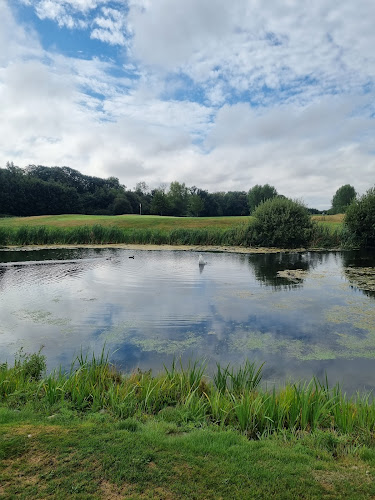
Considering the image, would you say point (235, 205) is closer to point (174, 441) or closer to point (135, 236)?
point (135, 236)

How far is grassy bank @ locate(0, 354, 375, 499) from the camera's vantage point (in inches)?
129

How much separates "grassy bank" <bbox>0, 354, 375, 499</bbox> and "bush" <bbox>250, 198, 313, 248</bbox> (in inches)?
1089

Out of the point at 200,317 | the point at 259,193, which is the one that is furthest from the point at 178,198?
the point at 200,317

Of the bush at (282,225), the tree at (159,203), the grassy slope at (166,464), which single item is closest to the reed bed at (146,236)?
the bush at (282,225)

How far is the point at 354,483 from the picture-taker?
3.38 meters

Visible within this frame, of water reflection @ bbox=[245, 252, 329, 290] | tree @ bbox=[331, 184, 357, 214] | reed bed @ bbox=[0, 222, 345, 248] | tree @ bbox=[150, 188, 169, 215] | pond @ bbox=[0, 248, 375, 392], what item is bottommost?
pond @ bbox=[0, 248, 375, 392]

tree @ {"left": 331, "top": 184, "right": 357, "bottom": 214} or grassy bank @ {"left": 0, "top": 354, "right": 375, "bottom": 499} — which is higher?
tree @ {"left": 331, "top": 184, "right": 357, "bottom": 214}

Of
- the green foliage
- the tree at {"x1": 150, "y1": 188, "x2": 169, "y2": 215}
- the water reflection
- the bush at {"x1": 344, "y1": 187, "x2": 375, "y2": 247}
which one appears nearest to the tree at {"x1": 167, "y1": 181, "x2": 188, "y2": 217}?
the tree at {"x1": 150, "y1": 188, "x2": 169, "y2": 215}

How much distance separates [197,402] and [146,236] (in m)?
30.8

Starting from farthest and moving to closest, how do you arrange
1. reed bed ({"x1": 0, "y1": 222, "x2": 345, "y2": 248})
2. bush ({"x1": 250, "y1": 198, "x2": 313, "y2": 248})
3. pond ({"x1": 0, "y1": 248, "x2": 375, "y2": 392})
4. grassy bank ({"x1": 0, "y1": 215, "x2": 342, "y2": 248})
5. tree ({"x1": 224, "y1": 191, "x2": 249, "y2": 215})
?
tree ({"x1": 224, "y1": 191, "x2": 249, "y2": 215}), grassy bank ({"x1": 0, "y1": 215, "x2": 342, "y2": 248}), reed bed ({"x1": 0, "y1": 222, "x2": 345, "y2": 248}), bush ({"x1": 250, "y1": 198, "x2": 313, "y2": 248}), pond ({"x1": 0, "y1": 248, "x2": 375, "y2": 392})

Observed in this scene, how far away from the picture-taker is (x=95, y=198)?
93188 mm

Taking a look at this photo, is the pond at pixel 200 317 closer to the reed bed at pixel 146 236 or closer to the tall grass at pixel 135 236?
the reed bed at pixel 146 236

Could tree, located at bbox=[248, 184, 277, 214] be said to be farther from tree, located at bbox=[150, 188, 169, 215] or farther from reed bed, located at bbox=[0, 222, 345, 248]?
reed bed, located at bbox=[0, 222, 345, 248]

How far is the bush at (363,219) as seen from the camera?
102ft
